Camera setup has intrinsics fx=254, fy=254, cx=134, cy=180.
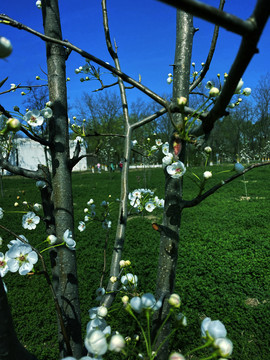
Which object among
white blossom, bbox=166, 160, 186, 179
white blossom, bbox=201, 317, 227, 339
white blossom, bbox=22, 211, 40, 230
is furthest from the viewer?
white blossom, bbox=22, 211, 40, 230

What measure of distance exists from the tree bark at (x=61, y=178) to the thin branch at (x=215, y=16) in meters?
0.93

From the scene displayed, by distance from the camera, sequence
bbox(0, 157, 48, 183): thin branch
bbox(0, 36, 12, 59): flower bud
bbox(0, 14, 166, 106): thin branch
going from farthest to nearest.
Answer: bbox(0, 157, 48, 183): thin branch → bbox(0, 14, 166, 106): thin branch → bbox(0, 36, 12, 59): flower bud

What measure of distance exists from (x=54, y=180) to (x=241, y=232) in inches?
186

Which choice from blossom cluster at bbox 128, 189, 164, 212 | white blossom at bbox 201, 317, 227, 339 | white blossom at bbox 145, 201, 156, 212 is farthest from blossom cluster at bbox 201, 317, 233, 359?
white blossom at bbox 145, 201, 156, 212

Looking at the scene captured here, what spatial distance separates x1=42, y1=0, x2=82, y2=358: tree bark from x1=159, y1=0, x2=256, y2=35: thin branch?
3.04ft

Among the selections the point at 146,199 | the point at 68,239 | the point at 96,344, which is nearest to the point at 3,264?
the point at 68,239

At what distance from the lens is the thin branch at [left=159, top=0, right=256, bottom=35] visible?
30 cm

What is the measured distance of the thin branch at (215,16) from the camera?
30 cm

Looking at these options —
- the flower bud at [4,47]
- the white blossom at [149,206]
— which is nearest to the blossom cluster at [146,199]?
the white blossom at [149,206]

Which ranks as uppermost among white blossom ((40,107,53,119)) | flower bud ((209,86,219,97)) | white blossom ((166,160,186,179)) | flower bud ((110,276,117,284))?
white blossom ((40,107,53,119))

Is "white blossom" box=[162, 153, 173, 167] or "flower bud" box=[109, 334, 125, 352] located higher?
"white blossom" box=[162, 153, 173, 167]

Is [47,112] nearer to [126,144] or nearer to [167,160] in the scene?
[126,144]

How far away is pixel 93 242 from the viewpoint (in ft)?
16.7

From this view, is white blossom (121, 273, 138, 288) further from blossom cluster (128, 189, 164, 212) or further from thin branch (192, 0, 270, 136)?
blossom cluster (128, 189, 164, 212)
